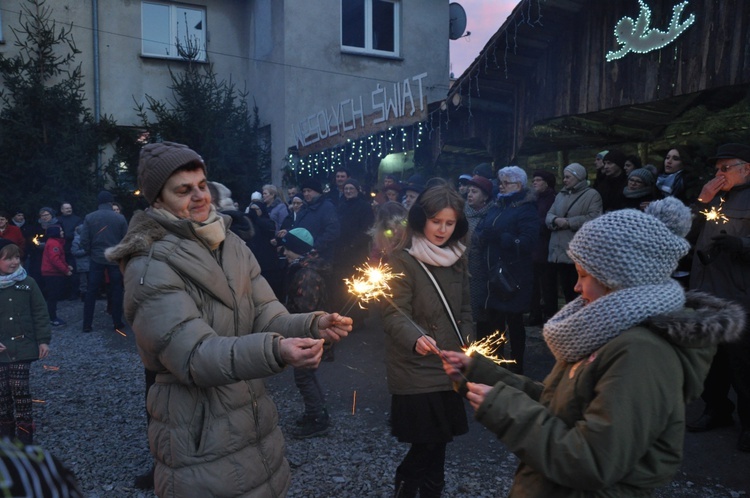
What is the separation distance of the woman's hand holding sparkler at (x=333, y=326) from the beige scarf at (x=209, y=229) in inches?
22.5

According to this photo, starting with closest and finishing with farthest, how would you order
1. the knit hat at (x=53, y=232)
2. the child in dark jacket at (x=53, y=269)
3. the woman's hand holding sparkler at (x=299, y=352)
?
1. the woman's hand holding sparkler at (x=299, y=352)
2. the child in dark jacket at (x=53, y=269)
3. the knit hat at (x=53, y=232)

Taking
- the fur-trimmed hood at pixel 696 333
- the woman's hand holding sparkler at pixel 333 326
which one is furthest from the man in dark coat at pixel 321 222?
the fur-trimmed hood at pixel 696 333

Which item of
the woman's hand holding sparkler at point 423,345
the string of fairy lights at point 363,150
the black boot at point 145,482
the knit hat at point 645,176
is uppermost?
the string of fairy lights at point 363,150

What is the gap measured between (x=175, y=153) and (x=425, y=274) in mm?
1773

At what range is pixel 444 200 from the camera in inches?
144

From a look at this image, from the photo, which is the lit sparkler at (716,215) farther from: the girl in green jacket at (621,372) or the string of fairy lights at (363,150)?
the string of fairy lights at (363,150)

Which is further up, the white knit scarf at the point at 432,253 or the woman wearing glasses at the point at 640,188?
the woman wearing glasses at the point at 640,188

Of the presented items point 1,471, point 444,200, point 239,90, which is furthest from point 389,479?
point 239,90

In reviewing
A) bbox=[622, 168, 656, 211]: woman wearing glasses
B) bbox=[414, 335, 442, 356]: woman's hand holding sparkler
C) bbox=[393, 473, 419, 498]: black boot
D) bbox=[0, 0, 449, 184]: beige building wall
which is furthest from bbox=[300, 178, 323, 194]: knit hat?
bbox=[0, 0, 449, 184]: beige building wall

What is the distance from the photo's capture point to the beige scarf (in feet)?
7.71

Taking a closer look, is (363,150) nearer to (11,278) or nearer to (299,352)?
(11,278)

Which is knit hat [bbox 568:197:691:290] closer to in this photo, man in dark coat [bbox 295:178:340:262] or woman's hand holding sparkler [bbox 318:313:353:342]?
woman's hand holding sparkler [bbox 318:313:353:342]

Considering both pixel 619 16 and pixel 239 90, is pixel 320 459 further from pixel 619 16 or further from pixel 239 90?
pixel 239 90

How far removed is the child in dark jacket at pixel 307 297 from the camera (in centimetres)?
511
